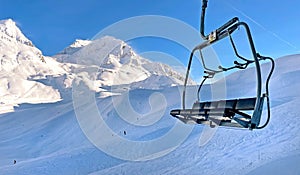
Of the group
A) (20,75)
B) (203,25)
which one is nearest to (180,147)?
(203,25)

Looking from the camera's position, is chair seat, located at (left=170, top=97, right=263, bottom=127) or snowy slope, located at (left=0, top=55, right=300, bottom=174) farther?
snowy slope, located at (left=0, top=55, right=300, bottom=174)

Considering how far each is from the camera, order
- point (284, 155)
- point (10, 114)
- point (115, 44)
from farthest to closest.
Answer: point (115, 44) < point (10, 114) < point (284, 155)

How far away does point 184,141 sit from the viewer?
10.2m

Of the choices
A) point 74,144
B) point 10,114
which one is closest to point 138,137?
point 74,144

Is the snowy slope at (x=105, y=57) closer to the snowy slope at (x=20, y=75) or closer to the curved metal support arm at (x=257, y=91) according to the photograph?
the snowy slope at (x=20, y=75)

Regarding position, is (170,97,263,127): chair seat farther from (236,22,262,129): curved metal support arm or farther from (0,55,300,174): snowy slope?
(0,55,300,174): snowy slope

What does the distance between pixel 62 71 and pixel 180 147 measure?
A: 88635mm

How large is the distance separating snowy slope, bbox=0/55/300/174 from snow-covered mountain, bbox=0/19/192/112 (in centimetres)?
1636

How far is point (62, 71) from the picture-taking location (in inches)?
3693

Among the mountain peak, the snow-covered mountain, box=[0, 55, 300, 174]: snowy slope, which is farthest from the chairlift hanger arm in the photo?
the mountain peak

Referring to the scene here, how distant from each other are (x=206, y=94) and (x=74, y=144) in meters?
10.1

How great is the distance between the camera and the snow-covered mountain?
170 feet

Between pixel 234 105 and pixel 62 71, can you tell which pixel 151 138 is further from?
pixel 62 71

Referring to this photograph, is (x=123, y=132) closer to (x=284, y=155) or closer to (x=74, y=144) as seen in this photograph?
(x=74, y=144)
